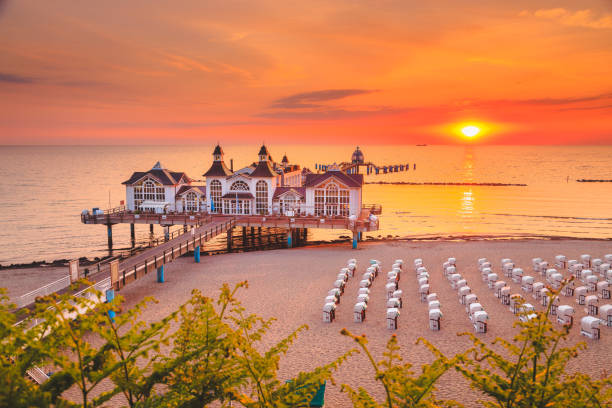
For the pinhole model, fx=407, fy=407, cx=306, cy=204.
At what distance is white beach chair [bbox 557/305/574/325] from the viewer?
18344mm

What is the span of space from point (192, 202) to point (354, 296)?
1135 inches

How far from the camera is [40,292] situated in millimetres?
18734

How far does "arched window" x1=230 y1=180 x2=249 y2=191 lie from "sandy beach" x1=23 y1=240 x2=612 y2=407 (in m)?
10.5

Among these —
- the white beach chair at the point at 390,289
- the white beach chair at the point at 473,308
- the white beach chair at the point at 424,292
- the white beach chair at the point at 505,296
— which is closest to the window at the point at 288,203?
the white beach chair at the point at 390,289

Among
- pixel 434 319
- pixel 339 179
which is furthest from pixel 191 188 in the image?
pixel 434 319

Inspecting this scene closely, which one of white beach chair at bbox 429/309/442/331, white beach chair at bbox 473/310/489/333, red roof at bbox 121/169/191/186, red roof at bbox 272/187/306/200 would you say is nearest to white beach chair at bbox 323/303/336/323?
white beach chair at bbox 429/309/442/331

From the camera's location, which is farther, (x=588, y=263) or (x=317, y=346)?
(x=588, y=263)

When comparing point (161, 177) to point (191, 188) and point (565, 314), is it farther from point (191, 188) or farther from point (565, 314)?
point (565, 314)

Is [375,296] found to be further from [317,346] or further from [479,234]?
[479,234]

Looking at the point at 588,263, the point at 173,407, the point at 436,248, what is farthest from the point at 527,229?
the point at 173,407

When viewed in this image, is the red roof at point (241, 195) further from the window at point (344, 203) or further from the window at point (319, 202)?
the window at point (344, 203)

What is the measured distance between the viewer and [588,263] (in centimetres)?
2870

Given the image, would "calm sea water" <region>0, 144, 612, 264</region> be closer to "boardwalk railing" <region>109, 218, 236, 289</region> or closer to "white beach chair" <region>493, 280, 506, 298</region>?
"boardwalk railing" <region>109, 218, 236, 289</region>

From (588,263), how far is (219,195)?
35443mm
